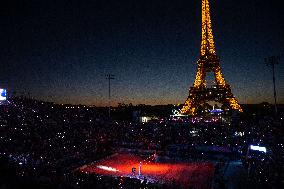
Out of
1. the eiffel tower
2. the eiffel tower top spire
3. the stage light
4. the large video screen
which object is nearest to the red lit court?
the stage light

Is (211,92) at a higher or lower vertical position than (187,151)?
higher

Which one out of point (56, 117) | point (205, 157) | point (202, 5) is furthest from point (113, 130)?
point (202, 5)

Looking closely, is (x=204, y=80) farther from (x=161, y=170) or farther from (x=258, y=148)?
(x=258, y=148)

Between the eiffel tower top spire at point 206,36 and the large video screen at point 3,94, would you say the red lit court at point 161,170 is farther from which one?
the eiffel tower top spire at point 206,36

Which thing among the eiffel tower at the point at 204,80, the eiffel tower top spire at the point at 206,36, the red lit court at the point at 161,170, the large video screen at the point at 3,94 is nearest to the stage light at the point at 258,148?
the red lit court at the point at 161,170

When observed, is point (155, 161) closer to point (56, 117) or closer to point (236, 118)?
point (56, 117)

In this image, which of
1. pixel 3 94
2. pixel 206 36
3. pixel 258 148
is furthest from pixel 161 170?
pixel 206 36

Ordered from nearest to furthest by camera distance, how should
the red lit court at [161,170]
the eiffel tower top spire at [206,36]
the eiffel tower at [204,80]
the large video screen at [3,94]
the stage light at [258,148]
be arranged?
1. the red lit court at [161,170]
2. the stage light at [258,148]
3. the large video screen at [3,94]
4. the eiffel tower top spire at [206,36]
5. the eiffel tower at [204,80]
